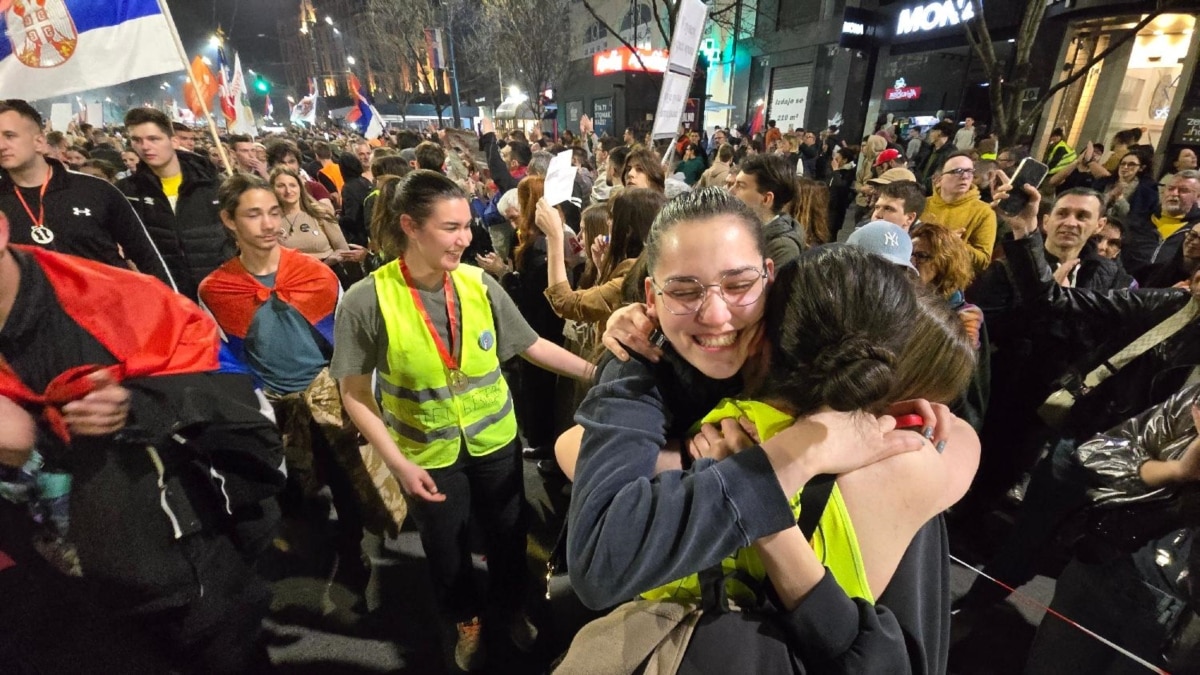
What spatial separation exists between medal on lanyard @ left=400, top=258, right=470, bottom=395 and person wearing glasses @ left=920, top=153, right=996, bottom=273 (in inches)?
148

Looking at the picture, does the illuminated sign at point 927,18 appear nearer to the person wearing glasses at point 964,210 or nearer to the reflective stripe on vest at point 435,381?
the person wearing glasses at point 964,210

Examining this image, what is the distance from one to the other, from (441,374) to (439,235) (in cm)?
59

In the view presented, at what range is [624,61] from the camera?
23.8 meters

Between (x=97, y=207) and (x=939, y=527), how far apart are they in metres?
4.88

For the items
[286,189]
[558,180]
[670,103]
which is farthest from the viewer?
[670,103]

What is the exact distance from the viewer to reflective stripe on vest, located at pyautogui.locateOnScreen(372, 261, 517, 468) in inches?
86.1

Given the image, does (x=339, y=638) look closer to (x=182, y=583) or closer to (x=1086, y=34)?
(x=182, y=583)

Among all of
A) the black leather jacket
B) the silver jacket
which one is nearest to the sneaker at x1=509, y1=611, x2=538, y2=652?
the silver jacket

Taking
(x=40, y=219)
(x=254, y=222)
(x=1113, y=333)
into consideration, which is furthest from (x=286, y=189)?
(x=1113, y=333)

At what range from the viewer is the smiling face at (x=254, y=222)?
2.68 metres

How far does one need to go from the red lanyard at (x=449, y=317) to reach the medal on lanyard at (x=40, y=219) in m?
2.79

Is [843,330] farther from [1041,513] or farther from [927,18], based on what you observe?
[927,18]

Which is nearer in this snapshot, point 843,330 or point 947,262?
point 843,330

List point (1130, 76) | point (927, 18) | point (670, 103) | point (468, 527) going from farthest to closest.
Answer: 1. point (927, 18)
2. point (1130, 76)
3. point (670, 103)
4. point (468, 527)
